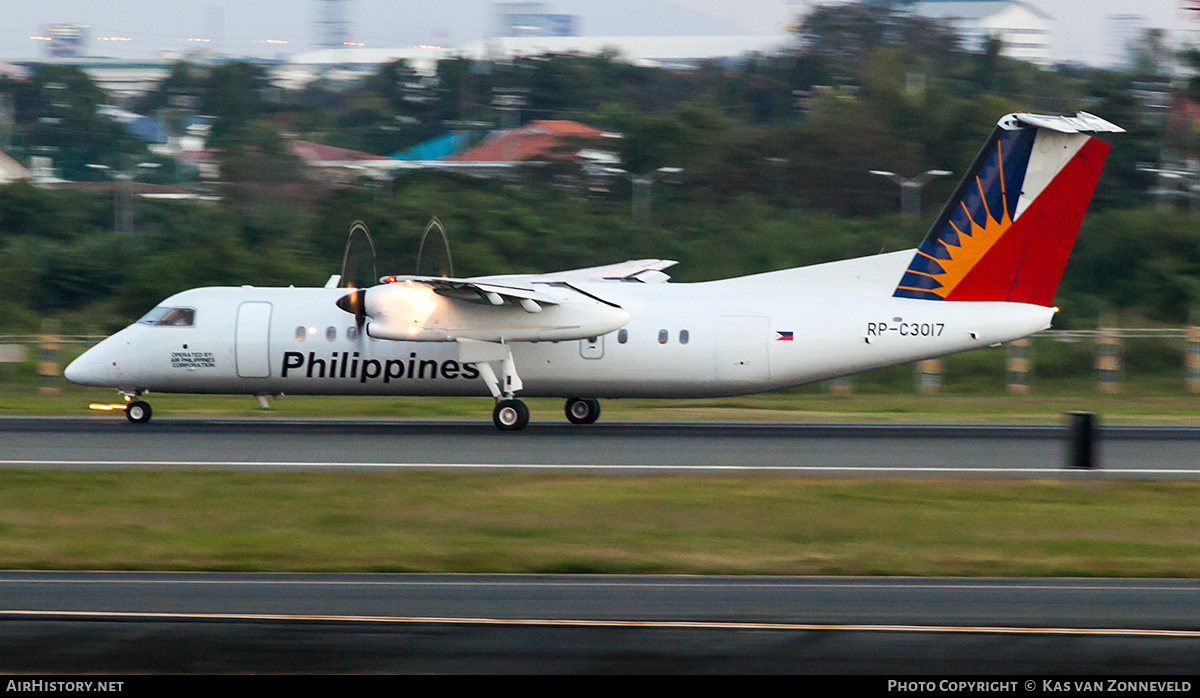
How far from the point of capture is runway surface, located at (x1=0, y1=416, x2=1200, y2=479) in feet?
57.8

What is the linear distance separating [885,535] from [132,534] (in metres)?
7.88

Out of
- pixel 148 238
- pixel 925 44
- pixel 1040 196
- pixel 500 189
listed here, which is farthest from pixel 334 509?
pixel 925 44

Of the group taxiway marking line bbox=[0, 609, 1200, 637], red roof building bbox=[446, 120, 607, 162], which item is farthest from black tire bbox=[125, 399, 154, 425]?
red roof building bbox=[446, 120, 607, 162]

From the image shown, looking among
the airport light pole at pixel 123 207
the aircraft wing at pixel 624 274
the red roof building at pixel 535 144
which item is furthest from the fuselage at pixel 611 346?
the red roof building at pixel 535 144

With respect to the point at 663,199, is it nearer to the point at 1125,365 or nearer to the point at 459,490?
the point at 1125,365

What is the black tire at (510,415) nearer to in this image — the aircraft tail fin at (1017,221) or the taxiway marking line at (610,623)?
the aircraft tail fin at (1017,221)

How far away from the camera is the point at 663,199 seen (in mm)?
59219

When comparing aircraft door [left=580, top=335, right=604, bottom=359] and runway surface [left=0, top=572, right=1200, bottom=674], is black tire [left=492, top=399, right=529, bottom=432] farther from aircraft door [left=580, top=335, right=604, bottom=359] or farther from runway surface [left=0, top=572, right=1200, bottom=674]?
runway surface [left=0, top=572, right=1200, bottom=674]

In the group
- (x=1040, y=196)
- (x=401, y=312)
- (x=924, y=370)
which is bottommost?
(x=924, y=370)

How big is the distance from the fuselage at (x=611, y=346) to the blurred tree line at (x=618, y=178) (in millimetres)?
19869

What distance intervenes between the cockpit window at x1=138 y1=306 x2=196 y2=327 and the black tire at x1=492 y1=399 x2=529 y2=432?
18.6 feet

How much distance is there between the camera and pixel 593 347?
2128 centimetres

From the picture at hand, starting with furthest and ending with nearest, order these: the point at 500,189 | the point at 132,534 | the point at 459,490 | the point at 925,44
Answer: the point at 925,44, the point at 500,189, the point at 459,490, the point at 132,534

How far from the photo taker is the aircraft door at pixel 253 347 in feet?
70.6
